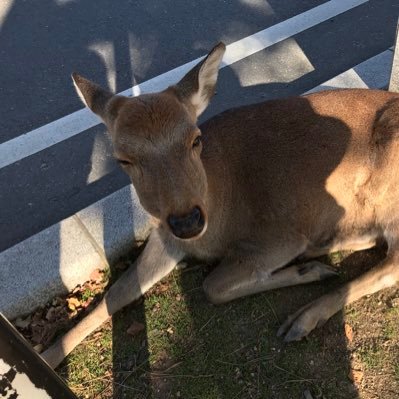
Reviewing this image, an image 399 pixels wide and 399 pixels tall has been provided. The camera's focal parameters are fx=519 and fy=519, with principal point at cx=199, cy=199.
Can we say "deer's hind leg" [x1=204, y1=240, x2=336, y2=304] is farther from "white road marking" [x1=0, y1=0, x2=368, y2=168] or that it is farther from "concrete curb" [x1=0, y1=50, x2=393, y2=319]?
"white road marking" [x1=0, y1=0, x2=368, y2=168]

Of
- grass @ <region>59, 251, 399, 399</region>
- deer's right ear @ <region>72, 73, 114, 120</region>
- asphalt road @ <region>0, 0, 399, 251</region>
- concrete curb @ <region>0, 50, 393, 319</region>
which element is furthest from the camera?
asphalt road @ <region>0, 0, 399, 251</region>

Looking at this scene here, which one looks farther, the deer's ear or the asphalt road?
the asphalt road

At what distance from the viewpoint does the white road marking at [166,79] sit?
5309 millimetres

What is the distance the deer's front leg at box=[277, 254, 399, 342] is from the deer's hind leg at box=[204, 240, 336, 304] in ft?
0.81

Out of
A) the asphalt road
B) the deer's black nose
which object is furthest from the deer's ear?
the asphalt road

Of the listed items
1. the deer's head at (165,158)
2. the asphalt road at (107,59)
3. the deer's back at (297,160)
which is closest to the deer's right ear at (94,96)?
the deer's head at (165,158)

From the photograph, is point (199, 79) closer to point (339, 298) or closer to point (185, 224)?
point (185, 224)

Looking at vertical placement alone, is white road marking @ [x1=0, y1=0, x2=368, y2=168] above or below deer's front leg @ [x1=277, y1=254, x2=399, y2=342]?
above

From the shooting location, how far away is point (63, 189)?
4.86m

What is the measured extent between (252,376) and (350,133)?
5.76ft

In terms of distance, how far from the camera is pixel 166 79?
5.99 metres

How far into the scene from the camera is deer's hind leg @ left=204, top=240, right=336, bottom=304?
3.61 metres

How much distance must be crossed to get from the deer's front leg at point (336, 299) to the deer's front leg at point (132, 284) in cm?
95

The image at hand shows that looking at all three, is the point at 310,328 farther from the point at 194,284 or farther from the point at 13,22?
the point at 13,22
